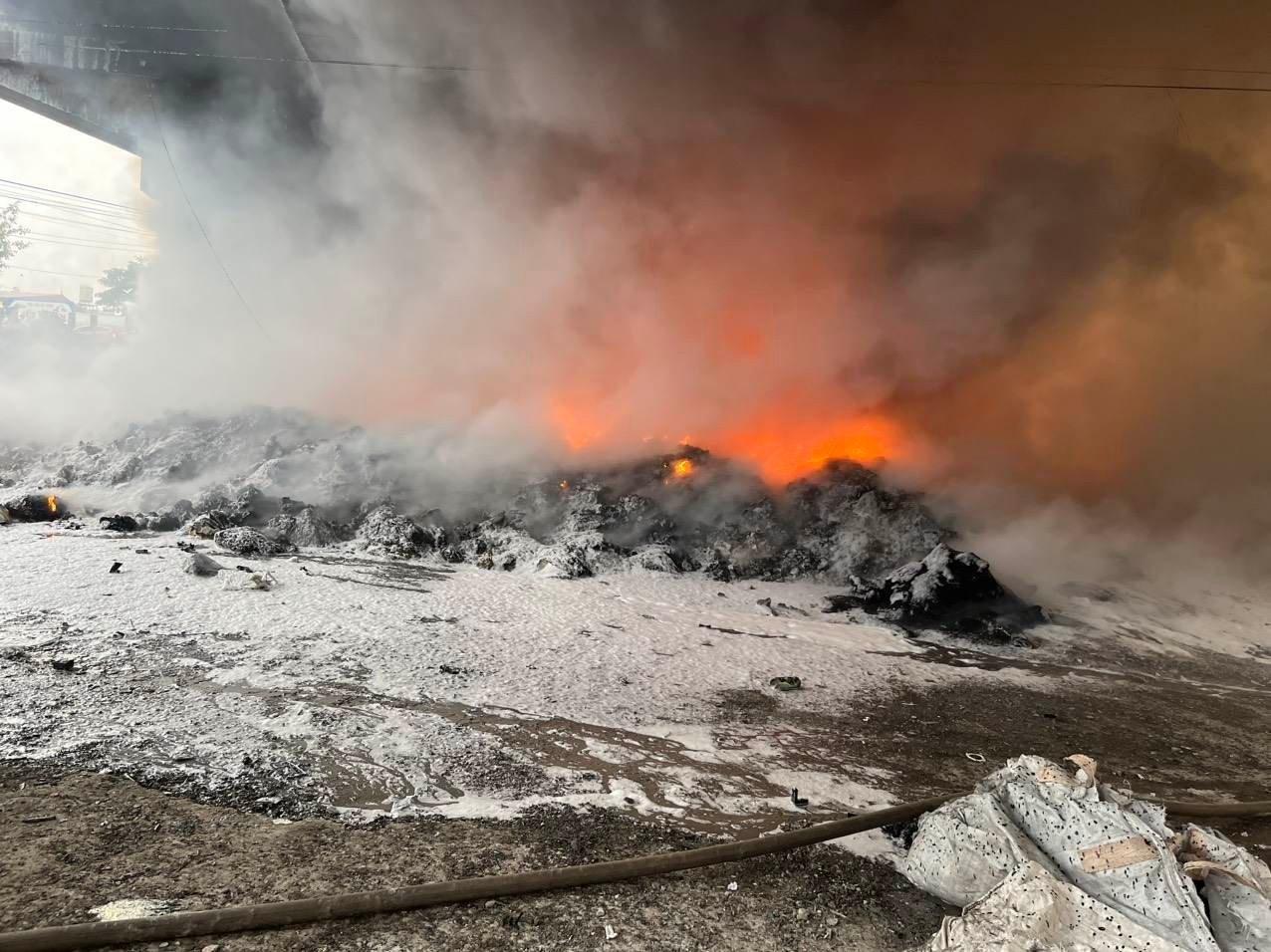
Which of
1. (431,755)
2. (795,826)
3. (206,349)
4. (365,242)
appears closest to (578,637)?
(431,755)

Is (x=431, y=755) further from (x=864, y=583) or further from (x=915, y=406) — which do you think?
(x=915, y=406)

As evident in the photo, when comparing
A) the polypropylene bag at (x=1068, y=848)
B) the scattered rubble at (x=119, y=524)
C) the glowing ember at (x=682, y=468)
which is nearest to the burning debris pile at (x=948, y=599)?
the glowing ember at (x=682, y=468)

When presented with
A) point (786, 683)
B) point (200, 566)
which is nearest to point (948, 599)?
point (786, 683)

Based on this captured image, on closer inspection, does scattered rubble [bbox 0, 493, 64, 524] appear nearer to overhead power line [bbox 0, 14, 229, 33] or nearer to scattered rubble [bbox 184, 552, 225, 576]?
scattered rubble [bbox 184, 552, 225, 576]

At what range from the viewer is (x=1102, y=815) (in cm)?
265

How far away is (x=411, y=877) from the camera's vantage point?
2.83 metres

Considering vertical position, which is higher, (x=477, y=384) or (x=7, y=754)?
(x=477, y=384)

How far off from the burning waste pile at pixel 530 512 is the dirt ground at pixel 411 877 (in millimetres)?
5762

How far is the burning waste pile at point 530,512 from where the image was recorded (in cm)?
907

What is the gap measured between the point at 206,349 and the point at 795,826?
18.3m

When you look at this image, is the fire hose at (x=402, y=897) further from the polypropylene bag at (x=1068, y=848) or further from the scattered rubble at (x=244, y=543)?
the scattered rubble at (x=244, y=543)

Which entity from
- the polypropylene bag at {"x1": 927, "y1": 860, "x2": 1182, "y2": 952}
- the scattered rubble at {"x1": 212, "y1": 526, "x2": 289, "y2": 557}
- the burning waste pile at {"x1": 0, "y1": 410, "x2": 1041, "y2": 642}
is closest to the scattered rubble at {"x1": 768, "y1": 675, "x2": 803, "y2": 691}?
the burning waste pile at {"x1": 0, "y1": 410, "x2": 1041, "y2": 642}

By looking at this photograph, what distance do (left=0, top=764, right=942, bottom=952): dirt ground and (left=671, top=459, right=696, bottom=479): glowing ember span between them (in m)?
8.91

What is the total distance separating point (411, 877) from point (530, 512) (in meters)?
8.27
